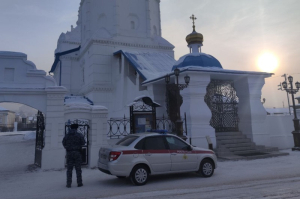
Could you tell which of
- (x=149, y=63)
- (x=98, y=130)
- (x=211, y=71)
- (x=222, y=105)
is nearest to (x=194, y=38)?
(x=149, y=63)

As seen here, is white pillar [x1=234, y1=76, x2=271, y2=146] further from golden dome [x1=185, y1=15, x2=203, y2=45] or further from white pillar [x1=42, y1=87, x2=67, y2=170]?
white pillar [x1=42, y1=87, x2=67, y2=170]

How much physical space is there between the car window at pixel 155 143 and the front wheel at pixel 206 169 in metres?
1.47

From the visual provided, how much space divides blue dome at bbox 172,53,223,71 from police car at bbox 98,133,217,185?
8.31 m

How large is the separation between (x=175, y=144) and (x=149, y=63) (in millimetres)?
13022

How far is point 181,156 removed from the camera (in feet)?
25.1

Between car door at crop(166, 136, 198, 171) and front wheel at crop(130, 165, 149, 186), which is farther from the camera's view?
car door at crop(166, 136, 198, 171)

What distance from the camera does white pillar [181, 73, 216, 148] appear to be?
1305cm

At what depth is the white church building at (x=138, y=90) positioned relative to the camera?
1048 cm

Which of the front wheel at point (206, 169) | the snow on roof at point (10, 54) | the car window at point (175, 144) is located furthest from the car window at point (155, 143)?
the snow on roof at point (10, 54)

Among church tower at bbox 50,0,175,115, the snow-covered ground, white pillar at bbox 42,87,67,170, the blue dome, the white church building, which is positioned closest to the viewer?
the snow-covered ground

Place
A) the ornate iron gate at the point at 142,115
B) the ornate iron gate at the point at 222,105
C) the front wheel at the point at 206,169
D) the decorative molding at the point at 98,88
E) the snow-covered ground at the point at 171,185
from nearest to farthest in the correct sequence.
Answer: the snow-covered ground at the point at 171,185 < the front wheel at the point at 206,169 < the ornate iron gate at the point at 142,115 < the ornate iron gate at the point at 222,105 < the decorative molding at the point at 98,88

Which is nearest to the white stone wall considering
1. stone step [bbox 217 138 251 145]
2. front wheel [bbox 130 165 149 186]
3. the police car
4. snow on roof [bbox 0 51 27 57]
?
stone step [bbox 217 138 251 145]

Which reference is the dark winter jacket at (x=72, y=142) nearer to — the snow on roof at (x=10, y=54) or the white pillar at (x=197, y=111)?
the snow on roof at (x=10, y=54)

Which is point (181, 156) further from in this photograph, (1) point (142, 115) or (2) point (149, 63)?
(2) point (149, 63)
